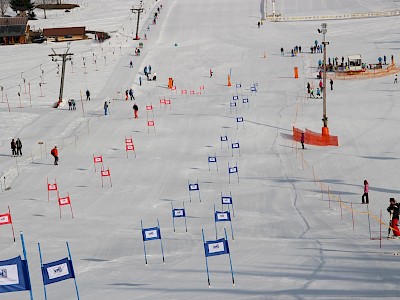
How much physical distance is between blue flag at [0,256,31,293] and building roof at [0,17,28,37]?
238 feet

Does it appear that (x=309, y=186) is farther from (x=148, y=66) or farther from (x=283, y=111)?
(x=148, y=66)

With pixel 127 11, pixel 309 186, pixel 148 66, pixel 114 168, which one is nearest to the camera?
pixel 309 186

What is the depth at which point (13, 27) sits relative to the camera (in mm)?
83750

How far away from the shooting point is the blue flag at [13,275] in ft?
42.5

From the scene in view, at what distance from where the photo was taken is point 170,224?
22922 mm

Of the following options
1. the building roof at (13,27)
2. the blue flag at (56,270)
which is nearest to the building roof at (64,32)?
the building roof at (13,27)

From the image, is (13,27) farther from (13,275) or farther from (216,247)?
(13,275)

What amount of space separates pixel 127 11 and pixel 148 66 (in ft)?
141

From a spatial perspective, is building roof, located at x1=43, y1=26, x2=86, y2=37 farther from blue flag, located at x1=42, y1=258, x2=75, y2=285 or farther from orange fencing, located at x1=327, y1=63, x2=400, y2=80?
blue flag, located at x1=42, y1=258, x2=75, y2=285

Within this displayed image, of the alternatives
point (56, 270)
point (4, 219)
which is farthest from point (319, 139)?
point (56, 270)

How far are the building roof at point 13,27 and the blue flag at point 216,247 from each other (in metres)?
70.8

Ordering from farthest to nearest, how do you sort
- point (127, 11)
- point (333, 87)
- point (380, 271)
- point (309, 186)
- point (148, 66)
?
point (127, 11)
point (148, 66)
point (333, 87)
point (309, 186)
point (380, 271)

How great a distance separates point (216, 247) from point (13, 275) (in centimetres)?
440

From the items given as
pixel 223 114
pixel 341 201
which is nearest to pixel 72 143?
pixel 223 114
